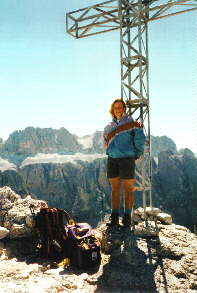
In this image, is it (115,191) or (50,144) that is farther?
(50,144)

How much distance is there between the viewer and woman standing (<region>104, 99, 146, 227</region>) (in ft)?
16.8

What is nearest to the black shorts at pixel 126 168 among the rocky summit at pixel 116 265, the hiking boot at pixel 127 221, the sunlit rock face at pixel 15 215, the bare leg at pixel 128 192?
the bare leg at pixel 128 192

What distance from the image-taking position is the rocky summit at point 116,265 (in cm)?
375

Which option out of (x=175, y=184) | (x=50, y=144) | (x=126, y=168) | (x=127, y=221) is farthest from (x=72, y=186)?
(x=126, y=168)

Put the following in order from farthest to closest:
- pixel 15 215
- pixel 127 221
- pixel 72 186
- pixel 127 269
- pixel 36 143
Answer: pixel 36 143 < pixel 72 186 < pixel 15 215 < pixel 127 221 < pixel 127 269

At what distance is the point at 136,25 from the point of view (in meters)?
6.25

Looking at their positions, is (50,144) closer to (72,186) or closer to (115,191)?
(72,186)

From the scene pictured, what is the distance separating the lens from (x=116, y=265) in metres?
4.43

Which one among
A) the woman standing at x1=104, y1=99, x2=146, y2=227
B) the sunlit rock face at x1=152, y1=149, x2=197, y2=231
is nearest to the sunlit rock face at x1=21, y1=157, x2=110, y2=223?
the sunlit rock face at x1=152, y1=149, x2=197, y2=231

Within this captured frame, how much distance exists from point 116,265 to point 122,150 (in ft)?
6.19

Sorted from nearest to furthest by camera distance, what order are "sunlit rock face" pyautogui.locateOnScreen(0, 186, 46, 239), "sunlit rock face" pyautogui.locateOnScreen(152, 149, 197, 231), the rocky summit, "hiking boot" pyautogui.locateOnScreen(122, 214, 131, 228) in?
the rocky summit
"hiking boot" pyautogui.locateOnScreen(122, 214, 131, 228)
"sunlit rock face" pyautogui.locateOnScreen(0, 186, 46, 239)
"sunlit rock face" pyautogui.locateOnScreen(152, 149, 197, 231)

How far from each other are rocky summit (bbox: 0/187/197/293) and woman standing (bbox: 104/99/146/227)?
0.58 m

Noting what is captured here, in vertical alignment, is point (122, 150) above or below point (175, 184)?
above

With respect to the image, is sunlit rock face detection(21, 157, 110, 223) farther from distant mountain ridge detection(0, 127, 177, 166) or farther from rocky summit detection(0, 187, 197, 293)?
rocky summit detection(0, 187, 197, 293)
